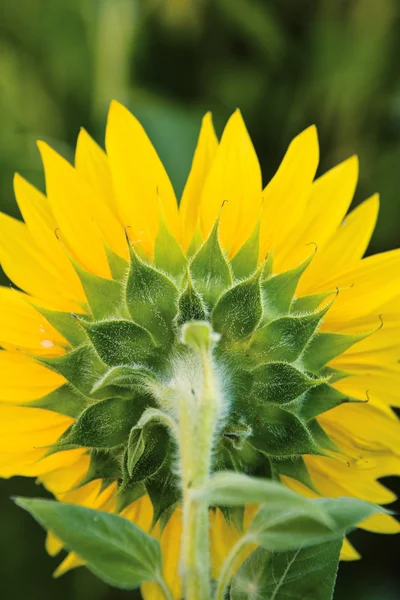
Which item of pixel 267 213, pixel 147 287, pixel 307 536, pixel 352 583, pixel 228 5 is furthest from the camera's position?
pixel 228 5

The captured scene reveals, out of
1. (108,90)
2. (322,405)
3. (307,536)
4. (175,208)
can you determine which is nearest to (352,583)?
(322,405)

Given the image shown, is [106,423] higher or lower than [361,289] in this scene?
lower

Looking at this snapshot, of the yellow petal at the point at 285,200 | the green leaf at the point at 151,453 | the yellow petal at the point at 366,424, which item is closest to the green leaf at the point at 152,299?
the green leaf at the point at 151,453

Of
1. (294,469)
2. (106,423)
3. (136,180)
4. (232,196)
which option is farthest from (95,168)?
(294,469)

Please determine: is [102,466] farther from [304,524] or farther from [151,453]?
[304,524]

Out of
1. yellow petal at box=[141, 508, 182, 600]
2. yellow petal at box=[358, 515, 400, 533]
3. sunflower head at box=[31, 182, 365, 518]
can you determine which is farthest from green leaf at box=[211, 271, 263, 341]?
yellow petal at box=[358, 515, 400, 533]

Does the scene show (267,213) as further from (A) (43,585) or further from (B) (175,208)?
(A) (43,585)
